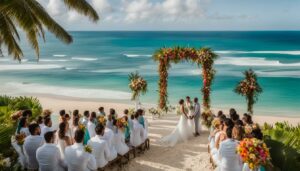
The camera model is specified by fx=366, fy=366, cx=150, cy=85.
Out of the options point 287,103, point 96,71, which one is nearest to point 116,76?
point 96,71

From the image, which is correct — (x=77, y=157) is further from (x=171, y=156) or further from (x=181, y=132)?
(x=181, y=132)

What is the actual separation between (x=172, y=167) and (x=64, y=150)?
12.4 feet

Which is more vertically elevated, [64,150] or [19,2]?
[19,2]

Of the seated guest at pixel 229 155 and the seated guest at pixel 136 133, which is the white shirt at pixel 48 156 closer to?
the seated guest at pixel 229 155

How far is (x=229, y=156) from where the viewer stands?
882cm

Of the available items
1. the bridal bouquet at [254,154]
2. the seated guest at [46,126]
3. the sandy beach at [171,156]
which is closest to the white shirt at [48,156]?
the seated guest at [46,126]

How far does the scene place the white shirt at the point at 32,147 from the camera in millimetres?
9242

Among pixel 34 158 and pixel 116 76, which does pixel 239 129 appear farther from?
pixel 116 76

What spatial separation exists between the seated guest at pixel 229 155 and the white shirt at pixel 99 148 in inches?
128

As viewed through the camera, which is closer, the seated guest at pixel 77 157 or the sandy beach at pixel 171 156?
the seated guest at pixel 77 157

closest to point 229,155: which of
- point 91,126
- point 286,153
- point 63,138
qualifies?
point 286,153

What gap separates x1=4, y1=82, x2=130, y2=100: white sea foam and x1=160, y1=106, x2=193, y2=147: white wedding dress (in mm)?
16090

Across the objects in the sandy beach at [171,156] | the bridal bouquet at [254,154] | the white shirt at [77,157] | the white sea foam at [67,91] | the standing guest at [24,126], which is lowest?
the sandy beach at [171,156]

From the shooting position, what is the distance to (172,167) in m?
11.7
